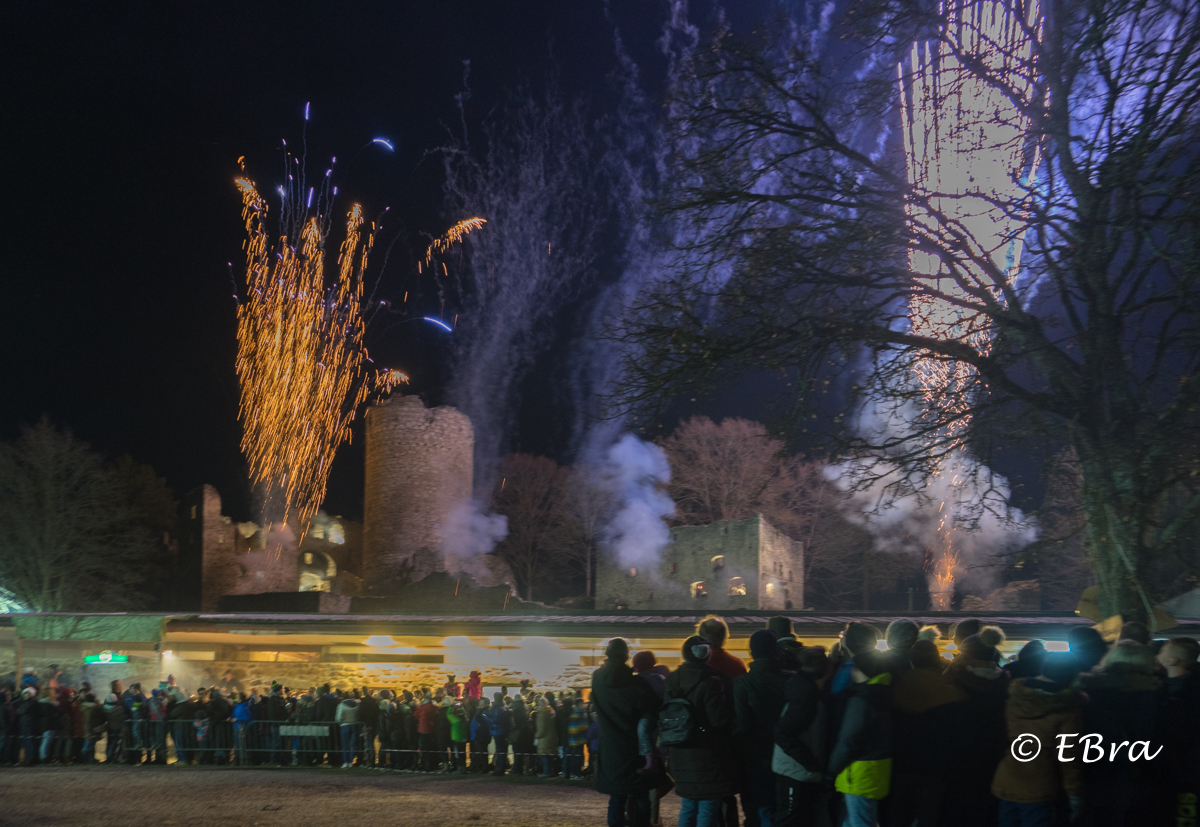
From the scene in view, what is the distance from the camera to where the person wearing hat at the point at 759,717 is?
A: 16.8ft

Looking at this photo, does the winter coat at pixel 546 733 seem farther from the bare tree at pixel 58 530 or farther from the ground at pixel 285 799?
the bare tree at pixel 58 530

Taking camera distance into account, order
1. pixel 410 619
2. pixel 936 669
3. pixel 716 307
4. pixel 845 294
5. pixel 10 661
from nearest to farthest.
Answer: pixel 936 669 → pixel 716 307 → pixel 845 294 → pixel 410 619 → pixel 10 661

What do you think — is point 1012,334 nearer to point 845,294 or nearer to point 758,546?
point 845,294

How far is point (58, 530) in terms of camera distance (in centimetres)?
3294

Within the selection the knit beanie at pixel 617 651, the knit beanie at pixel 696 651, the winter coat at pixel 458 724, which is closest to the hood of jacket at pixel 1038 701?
the knit beanie at pixel 696 651

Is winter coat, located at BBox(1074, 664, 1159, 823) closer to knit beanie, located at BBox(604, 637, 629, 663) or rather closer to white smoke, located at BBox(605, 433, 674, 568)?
knit beanie, located at BBox(604, 637, 629, 663)

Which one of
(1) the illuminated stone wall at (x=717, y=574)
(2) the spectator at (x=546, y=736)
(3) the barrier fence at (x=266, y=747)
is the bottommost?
(3) the barrier fence at (x=266, y=747)

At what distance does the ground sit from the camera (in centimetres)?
801

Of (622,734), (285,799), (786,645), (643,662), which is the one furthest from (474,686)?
(786,645)

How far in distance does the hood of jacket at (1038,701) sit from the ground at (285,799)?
390 cm

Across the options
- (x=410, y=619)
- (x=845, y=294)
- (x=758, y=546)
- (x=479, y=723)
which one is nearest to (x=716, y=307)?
(x=845, y=294)

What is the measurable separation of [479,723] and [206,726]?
4.16 m

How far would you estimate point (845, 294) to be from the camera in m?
10.0

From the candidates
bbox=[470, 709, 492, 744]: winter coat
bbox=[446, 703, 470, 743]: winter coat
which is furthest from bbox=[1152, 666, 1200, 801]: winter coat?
bbox=[446, 703, 470, 743]: winter coat
